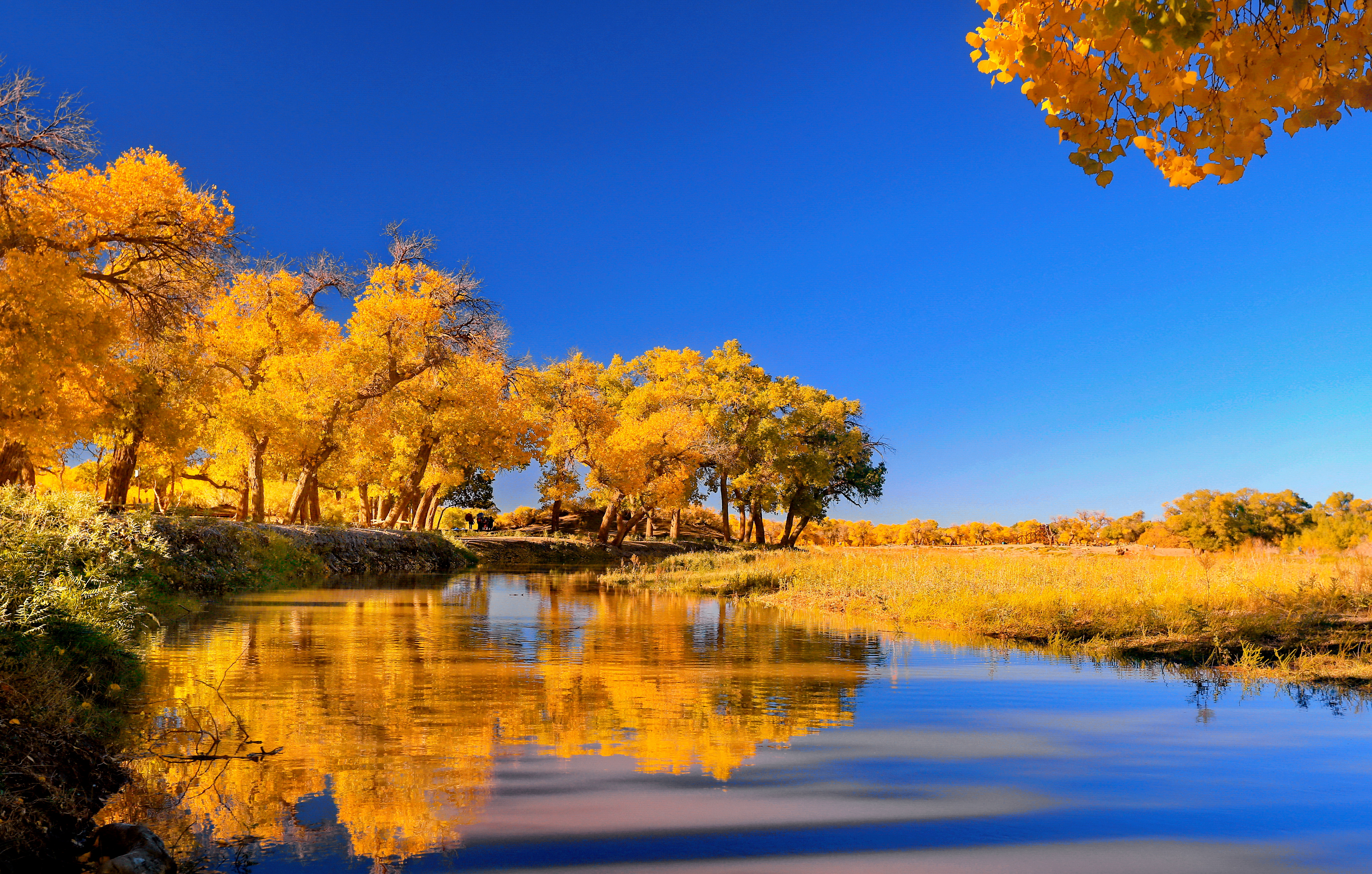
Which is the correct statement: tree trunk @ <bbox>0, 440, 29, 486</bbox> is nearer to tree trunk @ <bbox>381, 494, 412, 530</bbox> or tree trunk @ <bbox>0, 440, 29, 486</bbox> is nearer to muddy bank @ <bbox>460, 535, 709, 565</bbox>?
tree trunk @ <bbox>381, 494, 412, 530</bbox>

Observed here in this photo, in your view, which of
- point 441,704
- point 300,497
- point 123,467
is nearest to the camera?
point 441,704

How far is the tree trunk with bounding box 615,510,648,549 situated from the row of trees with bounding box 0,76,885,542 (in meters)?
0.20

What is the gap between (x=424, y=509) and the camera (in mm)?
38625

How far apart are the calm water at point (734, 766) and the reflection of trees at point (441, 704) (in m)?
0.03

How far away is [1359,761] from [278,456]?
1366 inches

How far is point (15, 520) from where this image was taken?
29.1 feet

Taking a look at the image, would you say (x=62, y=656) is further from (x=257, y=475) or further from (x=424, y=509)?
(x=424, y=509)

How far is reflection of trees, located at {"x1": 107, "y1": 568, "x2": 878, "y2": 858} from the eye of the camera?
423 centimetres

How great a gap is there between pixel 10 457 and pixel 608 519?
78.3 feet

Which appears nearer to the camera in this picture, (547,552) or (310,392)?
(310,392)

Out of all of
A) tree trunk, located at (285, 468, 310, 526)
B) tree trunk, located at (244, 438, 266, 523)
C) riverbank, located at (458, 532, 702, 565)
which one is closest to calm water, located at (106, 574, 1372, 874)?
tree trunk, located at (244, 438, 266, 523)

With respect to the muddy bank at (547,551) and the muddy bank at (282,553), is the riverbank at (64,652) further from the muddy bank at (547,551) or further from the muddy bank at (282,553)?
the muddy bank at (547,551)

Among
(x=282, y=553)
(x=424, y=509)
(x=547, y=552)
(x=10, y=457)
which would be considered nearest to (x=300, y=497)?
(x=424, y=509)

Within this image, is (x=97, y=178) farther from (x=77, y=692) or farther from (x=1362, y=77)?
(x=1362, y=77)
